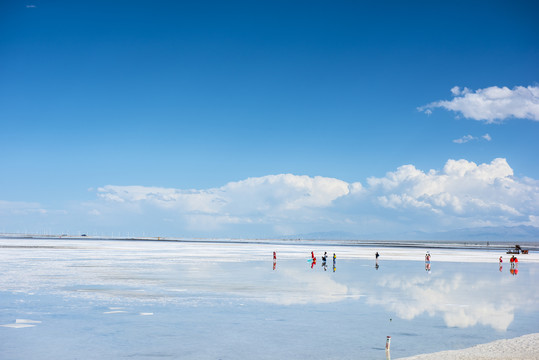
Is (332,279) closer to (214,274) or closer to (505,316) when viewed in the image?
(214,274)

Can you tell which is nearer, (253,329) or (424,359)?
(424,359)

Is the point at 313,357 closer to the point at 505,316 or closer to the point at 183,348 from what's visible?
the point at 183,348

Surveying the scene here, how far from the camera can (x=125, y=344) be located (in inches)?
538

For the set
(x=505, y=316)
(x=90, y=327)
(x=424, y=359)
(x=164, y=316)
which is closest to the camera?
(x=424, y=359)

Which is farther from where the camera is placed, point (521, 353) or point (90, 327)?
point (90, 327)

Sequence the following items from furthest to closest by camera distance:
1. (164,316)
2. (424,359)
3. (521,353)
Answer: (164,316), (521,353), (424,359)

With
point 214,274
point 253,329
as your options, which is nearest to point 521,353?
point 253,329

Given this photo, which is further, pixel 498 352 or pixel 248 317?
pixel 248 317

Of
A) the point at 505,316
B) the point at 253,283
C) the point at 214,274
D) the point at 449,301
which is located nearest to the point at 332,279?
the point at 253,283

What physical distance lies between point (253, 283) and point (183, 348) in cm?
1579

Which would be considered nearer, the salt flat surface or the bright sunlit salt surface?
the salt flat surface

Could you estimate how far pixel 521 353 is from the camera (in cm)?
1331

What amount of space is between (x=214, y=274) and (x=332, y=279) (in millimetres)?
8091

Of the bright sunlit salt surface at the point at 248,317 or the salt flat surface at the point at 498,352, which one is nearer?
the salt flat surface at the point at 498,352
